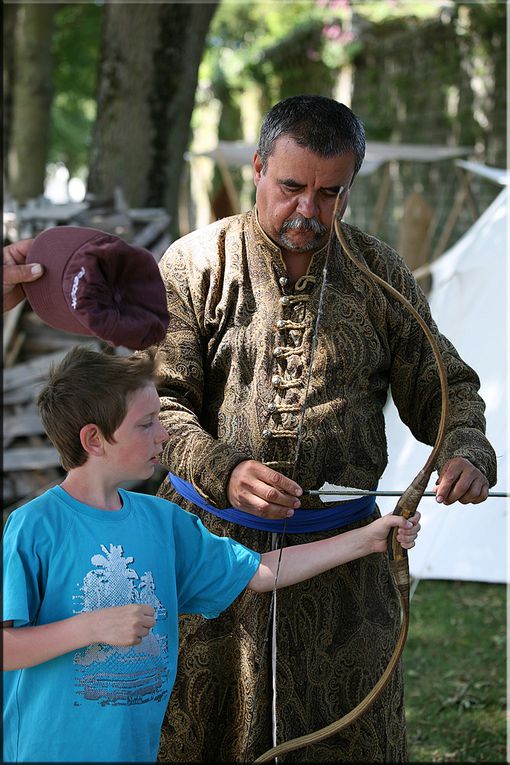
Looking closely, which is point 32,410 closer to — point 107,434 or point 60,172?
point 107,434

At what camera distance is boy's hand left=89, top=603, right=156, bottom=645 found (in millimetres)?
1675

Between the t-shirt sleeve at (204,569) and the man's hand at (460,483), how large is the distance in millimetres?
389

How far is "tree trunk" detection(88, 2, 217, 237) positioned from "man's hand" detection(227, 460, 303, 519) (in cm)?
481

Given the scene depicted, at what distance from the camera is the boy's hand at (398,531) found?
189 centimetres

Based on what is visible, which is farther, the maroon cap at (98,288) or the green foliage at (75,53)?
the green foliage at (75,53)

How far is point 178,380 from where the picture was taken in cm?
221

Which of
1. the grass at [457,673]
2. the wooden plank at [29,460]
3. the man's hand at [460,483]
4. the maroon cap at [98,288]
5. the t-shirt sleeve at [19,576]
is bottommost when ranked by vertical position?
the grass at [457,673]

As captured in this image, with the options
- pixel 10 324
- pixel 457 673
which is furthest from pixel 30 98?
pixel 457 673

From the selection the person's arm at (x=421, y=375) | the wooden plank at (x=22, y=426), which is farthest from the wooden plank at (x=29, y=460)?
the person's arm at (x=421, y=375)

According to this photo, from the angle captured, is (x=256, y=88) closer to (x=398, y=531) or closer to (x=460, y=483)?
(x=460, y=483)

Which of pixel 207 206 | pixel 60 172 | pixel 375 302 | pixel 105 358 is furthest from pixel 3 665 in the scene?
pixel 60 172

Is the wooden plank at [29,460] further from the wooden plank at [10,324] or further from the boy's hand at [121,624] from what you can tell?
the boy's hand at [121,624]

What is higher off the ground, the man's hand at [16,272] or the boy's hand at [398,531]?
the man's hand at [16,272]

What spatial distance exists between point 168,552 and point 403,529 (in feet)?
1.39
